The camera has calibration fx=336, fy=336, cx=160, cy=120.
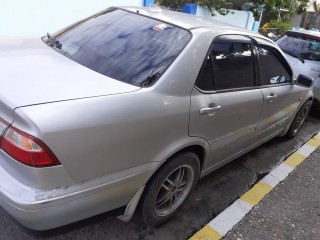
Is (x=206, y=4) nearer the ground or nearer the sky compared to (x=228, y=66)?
nearer the ground

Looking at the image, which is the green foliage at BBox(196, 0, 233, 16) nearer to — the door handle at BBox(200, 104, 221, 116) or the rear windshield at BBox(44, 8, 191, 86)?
the rear windshield at BBox(44, 8, 191, 86)

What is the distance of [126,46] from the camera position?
2.61 metres

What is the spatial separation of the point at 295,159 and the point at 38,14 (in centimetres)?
521

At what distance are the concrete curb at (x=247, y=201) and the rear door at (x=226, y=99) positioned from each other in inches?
19.1

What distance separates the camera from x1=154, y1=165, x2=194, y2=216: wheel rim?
2.70 meters

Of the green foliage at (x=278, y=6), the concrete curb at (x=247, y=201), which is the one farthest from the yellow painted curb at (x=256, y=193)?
the green foliage at (x=278, y=6)

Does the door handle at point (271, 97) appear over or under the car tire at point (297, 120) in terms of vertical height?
over

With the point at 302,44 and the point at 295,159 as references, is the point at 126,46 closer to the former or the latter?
the point at 295,159

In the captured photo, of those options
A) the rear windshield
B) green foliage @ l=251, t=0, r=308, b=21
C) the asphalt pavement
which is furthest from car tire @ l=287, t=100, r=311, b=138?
green foliage @ l=251, t=0, r=308, b=21

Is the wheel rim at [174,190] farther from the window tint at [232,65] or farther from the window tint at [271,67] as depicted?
the window tint at [271,67]

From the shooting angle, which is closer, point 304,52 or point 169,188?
point 169,188

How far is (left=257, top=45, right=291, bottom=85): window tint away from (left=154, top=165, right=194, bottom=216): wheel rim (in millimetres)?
1319

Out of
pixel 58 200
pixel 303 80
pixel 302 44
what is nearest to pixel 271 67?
pixel 303 80

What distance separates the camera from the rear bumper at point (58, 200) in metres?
1.81
